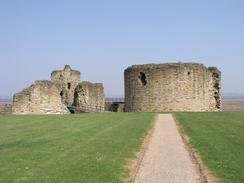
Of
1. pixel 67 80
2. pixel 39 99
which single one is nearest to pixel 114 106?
pixel 67 80

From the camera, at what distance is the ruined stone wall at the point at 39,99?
3638 cm

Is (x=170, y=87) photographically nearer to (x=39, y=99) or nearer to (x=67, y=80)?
(x=39, y=99)

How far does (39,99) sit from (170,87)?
11361 millimetres

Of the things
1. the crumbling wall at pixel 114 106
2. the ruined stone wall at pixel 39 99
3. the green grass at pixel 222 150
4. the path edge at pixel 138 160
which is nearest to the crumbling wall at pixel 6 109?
the ruined stone wall at pixel 39 99

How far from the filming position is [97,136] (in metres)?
17.6

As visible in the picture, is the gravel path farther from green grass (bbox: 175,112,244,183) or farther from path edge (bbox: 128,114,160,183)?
green grass (bbox: 175,112,244,183)

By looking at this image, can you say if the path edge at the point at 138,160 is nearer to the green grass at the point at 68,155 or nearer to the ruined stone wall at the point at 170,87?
the green grass at the point at 68,155

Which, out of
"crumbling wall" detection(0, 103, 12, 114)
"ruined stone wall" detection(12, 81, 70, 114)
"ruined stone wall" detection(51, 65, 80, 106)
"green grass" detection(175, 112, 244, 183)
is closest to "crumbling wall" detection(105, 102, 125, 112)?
"ruined stone wall" detection(51, 65, 80, 106)

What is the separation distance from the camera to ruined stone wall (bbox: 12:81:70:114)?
1432 inches

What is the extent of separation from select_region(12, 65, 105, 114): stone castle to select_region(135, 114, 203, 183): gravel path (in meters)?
21.5

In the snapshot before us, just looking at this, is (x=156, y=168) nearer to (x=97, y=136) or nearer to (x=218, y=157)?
(x=218, y=157)

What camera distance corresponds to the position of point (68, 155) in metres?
12.8

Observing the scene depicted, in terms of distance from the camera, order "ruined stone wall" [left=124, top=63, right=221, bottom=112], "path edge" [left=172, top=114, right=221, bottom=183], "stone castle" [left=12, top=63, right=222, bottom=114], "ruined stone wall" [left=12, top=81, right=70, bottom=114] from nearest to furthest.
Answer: "path edge" [left=172, top=114, right=221, bottom=183], "ruined stone wall" [left=12, top=81, right=70, bottom=114], "stone castle" [left=12, top=63, right=222, bottom=114], "ruined stone wall" [left=124, top=63, right=221, bottom=112]

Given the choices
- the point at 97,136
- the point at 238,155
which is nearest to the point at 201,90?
the point at 97,136
